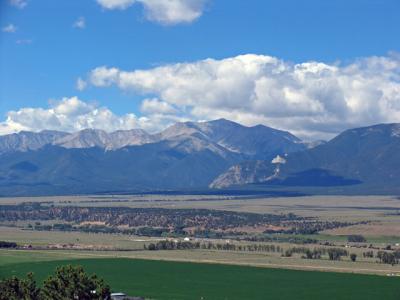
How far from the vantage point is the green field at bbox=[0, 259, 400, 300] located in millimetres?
64375

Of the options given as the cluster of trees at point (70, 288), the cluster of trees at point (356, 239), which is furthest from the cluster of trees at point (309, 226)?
the cluster of trees at point (70, 288)

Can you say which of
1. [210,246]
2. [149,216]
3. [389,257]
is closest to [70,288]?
[389,257]

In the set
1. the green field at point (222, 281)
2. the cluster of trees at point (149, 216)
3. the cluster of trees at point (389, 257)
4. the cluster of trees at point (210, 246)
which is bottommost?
the green field at point (222, 281)

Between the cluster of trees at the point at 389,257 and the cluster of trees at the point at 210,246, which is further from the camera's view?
the cluster of trees at the point at 210,246

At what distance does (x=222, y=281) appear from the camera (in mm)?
72500

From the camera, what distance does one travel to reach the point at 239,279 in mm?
73688

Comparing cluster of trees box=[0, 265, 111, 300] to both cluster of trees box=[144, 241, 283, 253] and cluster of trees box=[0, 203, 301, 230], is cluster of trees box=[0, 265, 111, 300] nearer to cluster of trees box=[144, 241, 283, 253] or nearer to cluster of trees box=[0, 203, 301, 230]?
cluster of trees box=[144, 241, 283, 253]

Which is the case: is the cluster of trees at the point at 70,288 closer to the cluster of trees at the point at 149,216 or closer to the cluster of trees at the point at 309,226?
the cluster of trees at the point at 309,226

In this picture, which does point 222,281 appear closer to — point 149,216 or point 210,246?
point 210,246

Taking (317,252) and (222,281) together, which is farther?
(317,252)

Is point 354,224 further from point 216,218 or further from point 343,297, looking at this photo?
point 343,297

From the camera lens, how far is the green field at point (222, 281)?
64.4 metres

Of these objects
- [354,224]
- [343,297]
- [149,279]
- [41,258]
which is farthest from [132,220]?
[343,297]

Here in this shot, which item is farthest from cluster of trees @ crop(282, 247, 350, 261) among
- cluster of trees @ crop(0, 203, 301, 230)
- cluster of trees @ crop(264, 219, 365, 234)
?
cluster of trees @ crop(0, 203, 301, 230)
